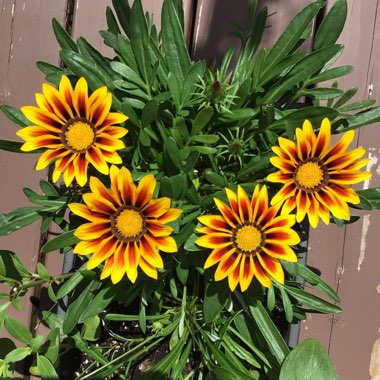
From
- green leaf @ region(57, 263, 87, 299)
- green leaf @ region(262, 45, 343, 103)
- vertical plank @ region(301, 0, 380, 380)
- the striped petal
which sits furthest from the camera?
vertical plank @ region(301, 0, 380, 380)

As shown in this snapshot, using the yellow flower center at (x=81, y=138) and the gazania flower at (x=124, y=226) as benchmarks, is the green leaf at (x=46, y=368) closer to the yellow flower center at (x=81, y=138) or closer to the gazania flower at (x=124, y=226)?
the gazania flower at (x=124, y=226)

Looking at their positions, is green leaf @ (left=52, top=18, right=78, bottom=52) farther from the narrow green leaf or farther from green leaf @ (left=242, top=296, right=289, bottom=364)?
green leaf @ (left=242, top=296, right=289, bottom=364)

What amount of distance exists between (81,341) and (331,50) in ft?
2.27

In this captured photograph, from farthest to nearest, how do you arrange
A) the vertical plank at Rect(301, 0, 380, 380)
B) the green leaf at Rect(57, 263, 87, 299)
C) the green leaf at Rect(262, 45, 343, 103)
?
1. the vertical plank at Rect(301, 0, 380, 380)
2. the green leaf at Rect(57, 263, 87, 299)
3. the green leaf at Rect(262, 45, 343, 103)

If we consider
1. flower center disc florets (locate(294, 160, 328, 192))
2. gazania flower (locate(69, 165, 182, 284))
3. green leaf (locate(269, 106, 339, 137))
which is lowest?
gazania flower (locate(69, 165, 182, 284))

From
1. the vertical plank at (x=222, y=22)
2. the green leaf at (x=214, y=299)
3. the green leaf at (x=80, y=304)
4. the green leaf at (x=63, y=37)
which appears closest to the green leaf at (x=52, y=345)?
the green leaf at (x=80, y=304)

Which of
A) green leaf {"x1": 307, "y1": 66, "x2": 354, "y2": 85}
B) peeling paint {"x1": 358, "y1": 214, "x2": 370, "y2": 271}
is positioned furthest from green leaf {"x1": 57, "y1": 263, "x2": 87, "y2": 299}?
peeling paint {"x1": 358, "y1": 214, "x2": 370, "y2": 271}

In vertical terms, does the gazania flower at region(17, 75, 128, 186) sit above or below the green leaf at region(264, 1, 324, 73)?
below

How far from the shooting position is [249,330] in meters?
0.99

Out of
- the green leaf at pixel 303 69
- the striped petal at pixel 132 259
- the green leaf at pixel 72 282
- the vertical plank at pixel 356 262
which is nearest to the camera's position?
the striped petal at pixel 132 259

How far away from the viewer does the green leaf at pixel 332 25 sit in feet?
2.84

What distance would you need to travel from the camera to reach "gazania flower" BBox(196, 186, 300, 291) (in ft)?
2.39

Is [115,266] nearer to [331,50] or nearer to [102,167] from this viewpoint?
[102,167]

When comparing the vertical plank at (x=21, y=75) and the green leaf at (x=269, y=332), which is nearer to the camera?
the green leaf at (x=269, y=332)
